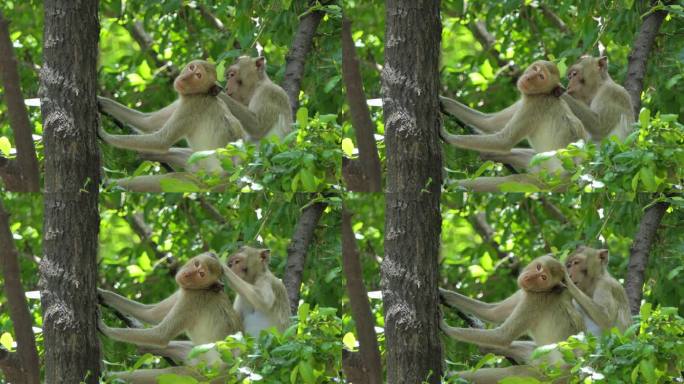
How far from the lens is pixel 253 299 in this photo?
9.80 metres

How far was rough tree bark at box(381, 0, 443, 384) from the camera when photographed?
9266 millimetres

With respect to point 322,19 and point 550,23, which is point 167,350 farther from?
point 550,23

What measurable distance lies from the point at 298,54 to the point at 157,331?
255 cm

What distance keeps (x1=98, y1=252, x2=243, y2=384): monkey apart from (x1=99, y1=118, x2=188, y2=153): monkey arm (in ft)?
3.08

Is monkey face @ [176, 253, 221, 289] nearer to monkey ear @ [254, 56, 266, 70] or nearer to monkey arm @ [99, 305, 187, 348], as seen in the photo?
monkey arm @ [99, 305, 187, 348]

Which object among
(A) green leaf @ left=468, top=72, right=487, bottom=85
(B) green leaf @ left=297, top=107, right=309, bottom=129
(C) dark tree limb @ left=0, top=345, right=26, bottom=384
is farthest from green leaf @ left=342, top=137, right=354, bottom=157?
(C) dark tree limb @ left=0, top=345, right=26, bottom=384

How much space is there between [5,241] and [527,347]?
13.9 ft

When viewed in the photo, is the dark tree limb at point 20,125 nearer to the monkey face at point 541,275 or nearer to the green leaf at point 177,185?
the green leaf at point 177,185

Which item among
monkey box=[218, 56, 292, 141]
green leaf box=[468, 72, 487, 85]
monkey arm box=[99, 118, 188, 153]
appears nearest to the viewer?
monkey arm box=[99, 118, 188, 153]

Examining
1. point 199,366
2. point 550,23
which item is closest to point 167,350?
point 199,366

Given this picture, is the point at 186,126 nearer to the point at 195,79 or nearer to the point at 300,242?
the point at 195,79

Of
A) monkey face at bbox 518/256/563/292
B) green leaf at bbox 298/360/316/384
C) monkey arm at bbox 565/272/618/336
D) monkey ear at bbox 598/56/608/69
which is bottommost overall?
green leaf at bbox 298/360/316/384

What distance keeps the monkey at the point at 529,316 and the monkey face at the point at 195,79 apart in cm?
252

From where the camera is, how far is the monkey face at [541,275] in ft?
31.6
